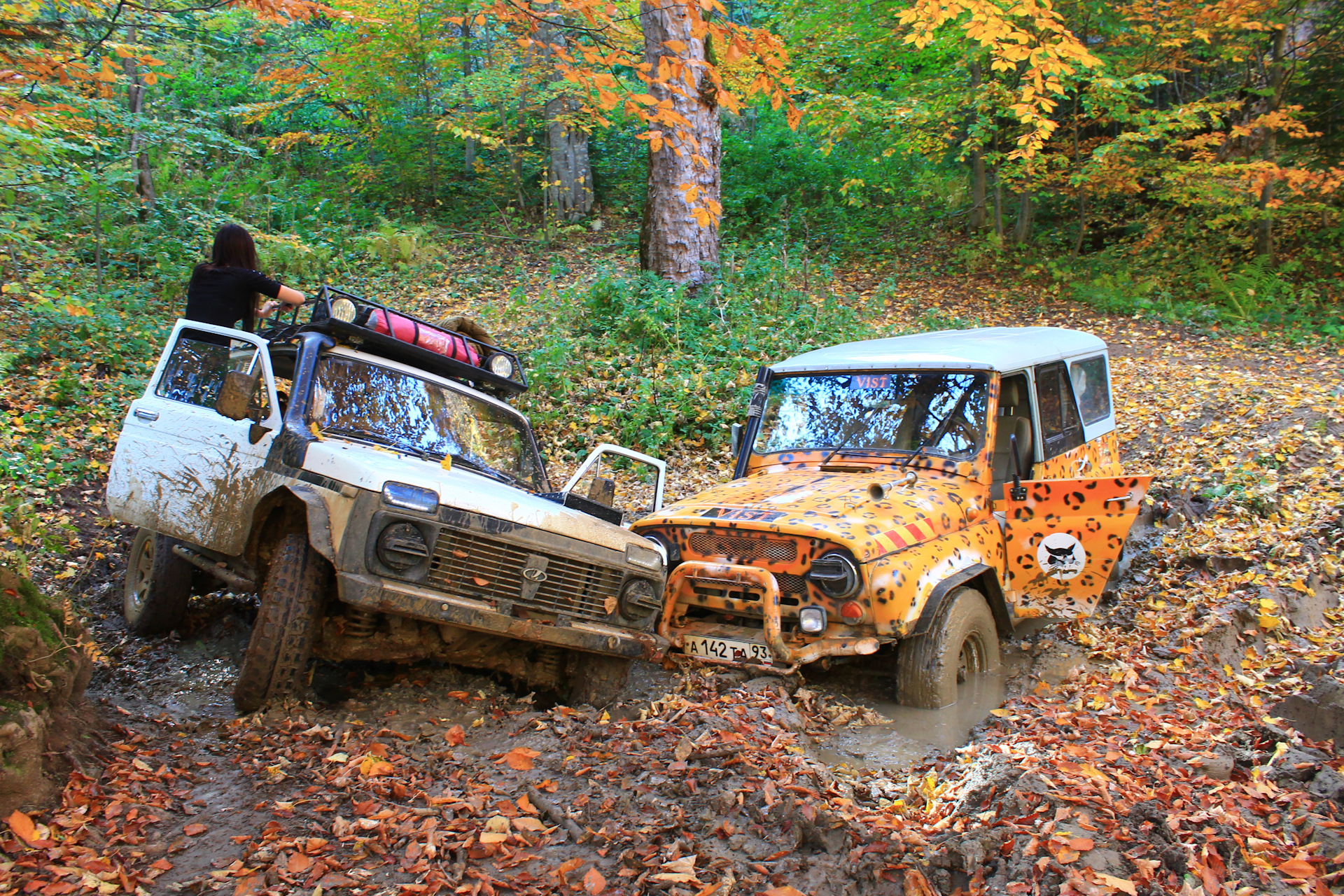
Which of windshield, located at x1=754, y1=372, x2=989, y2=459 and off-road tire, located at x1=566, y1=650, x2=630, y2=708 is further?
windshield, located at x1=754, y1=372, x2=989, y2=459

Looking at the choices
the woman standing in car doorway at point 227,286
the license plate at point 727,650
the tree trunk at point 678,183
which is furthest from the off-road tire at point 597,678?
the tree trunk at point 678,183

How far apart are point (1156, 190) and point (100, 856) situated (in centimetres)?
1913

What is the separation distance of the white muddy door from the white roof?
135 inches

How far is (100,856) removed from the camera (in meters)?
2.96

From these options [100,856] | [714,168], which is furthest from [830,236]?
[100,856]

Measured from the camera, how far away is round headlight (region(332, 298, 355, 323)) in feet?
16.3

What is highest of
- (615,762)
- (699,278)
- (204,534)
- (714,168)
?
(714,168)

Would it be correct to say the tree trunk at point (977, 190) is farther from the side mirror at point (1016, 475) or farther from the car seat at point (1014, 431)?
the side mirror at point (1016, 475)

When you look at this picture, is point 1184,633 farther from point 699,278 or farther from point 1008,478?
point 699,278

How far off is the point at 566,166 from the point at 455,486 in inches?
625

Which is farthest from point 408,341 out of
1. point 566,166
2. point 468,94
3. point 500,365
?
point 566,166

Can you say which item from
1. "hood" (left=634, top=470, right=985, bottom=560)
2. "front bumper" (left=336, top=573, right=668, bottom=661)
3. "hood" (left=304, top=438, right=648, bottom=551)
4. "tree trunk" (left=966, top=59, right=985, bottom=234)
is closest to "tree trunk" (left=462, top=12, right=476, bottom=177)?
"tree trunk" (left=966, top=59, right=985, bottom=234)

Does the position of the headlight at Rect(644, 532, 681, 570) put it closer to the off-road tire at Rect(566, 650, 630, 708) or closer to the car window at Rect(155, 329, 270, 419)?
the off-road tire at Rect(566, 650, 630, 708)

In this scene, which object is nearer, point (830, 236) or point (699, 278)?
point (699, 278)
